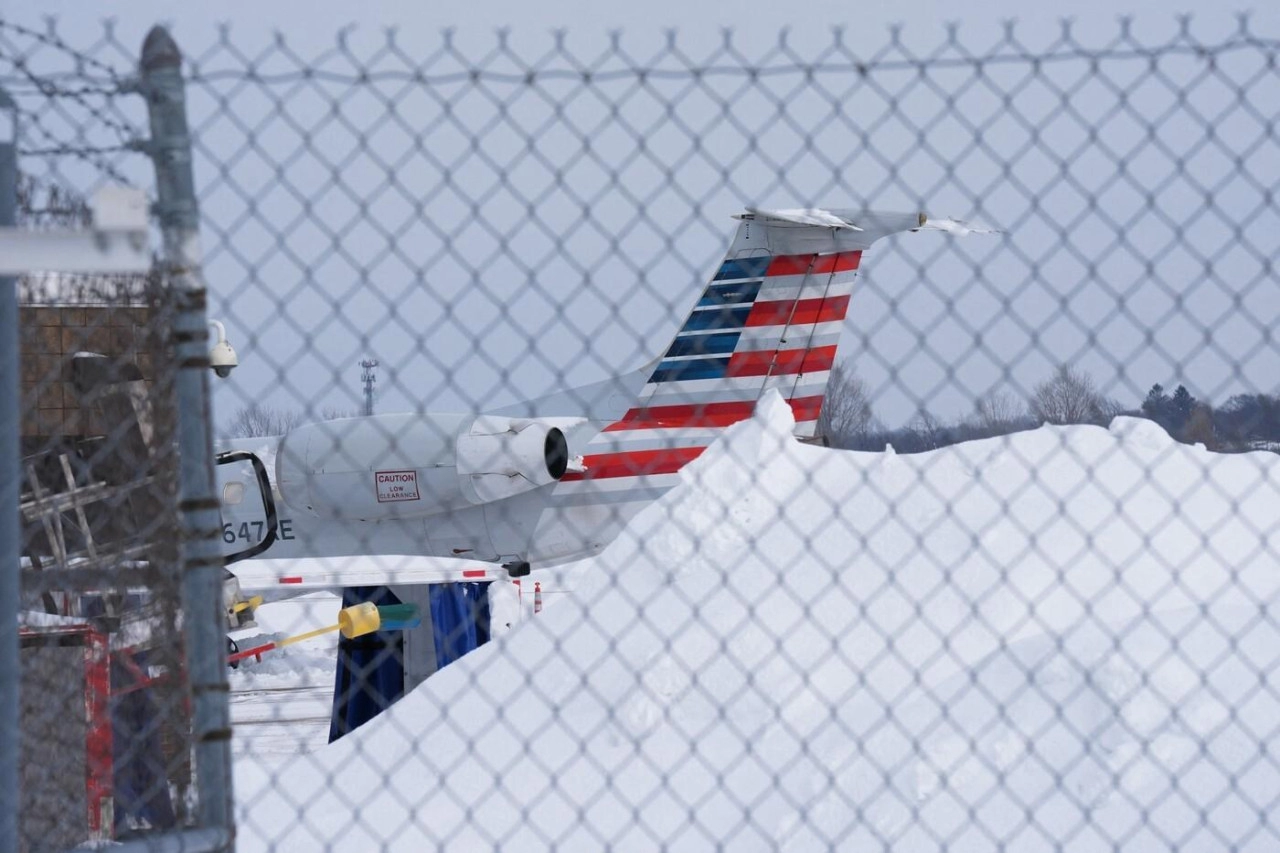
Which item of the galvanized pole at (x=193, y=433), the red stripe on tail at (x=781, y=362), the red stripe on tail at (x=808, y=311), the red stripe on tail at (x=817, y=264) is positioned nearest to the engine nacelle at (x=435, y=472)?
the red stripe on tail at (x=781, y=362)

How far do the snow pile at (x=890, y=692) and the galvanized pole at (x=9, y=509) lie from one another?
2.68ft

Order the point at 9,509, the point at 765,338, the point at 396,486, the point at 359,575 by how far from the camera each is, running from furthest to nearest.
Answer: the point at 396,486, the point at 765,338, the point at 359,575, the point at 9,509

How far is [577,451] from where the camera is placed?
15219 millimetres

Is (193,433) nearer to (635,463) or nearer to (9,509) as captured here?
(9,509)

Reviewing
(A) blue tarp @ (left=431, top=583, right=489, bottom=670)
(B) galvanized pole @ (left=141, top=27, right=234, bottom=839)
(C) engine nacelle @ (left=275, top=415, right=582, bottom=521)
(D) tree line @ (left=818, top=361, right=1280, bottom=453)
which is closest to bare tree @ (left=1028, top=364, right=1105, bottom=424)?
(D) tree line @ (left=818, top=361, right=1280, bottom=453)

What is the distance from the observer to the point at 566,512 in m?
14.4

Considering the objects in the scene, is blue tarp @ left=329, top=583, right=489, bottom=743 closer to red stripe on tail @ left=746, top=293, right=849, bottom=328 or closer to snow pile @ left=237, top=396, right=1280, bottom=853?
snow pile @ left=237, top=396, right=1280, bottom=853

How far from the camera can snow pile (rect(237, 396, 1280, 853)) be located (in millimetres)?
3502

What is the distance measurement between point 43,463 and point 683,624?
235 cm

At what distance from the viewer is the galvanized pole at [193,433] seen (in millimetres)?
2082

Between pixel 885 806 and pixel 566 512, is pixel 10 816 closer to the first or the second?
pixel 885 806

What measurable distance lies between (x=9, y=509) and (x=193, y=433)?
282mm

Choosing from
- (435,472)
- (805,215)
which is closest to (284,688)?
(435,472)

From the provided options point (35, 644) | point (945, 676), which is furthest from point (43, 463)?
point (945, 676)
